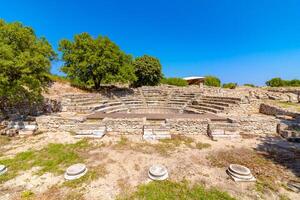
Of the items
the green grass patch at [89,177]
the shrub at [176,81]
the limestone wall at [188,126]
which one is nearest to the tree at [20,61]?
the green grass patch at [89,177]

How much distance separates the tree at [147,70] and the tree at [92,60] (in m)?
6.29

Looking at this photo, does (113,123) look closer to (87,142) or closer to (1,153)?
(87,142)

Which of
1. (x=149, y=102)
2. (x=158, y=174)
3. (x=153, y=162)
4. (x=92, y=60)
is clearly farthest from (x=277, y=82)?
(x=158, y=174)

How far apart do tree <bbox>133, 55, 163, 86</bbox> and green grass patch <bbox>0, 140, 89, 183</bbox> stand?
18.4 meters

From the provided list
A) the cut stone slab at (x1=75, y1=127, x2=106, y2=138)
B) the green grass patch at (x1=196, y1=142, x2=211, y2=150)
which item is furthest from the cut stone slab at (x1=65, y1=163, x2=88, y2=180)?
the green grass patch at (x1=196, y1=142, x2=211, y2=150)

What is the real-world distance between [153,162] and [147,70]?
1972 centimetres

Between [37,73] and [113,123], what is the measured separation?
16.3ft

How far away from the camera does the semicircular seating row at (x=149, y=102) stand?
1258 centimetres

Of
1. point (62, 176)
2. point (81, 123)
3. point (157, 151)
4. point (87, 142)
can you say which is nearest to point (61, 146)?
point (87, 142)

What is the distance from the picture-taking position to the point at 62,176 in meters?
4.70

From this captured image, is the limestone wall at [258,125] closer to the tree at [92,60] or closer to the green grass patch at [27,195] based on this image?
the green grass patch at [27,195]

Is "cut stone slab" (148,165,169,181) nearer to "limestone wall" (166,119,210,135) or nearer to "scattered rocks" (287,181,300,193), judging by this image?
"scattered rocks" (287,181,300,193)

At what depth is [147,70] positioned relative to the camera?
945 inches

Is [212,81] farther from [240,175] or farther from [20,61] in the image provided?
[20,61]
